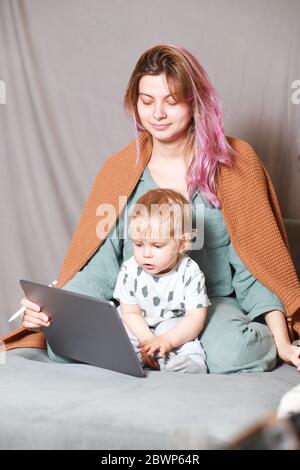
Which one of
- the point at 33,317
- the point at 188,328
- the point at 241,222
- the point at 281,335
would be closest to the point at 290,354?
the point at 281,335

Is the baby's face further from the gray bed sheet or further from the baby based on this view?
the gray bed sheet

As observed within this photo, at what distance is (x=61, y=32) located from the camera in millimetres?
3031

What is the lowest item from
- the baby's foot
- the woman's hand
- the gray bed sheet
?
the baby's foot

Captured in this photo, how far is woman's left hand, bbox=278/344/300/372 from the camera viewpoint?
191 centimetres

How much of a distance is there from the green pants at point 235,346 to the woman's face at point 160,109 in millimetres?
495

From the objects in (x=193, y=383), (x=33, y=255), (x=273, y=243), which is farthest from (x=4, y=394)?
(x=33, y=255)

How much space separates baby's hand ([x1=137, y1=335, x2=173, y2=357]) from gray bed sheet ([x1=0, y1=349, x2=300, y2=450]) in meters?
0.08

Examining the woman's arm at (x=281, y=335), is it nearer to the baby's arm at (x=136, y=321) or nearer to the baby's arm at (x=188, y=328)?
the baby's arm at (x=188, y=328)

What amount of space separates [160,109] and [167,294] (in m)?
0.48

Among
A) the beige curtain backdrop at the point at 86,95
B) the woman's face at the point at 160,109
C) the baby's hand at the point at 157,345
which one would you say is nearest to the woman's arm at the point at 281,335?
the baby's hand at the point at 157,345

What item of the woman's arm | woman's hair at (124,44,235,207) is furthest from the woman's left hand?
woman's hair at (124,44,235,207)

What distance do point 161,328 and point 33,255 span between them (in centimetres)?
129

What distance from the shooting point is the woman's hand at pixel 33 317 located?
191 centimetres

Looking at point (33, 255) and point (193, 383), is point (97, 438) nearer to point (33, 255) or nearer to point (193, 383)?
point (193, 383)
